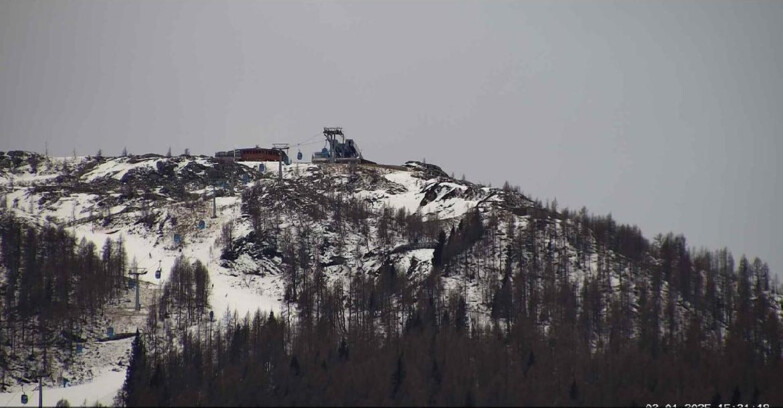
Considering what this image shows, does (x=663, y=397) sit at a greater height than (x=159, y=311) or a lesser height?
lesser

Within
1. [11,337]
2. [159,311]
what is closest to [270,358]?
[159,311]

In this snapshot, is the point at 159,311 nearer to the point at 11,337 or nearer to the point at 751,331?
the point at 11,337

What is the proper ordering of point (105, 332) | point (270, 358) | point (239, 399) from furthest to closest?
point (105, 332)
point (270, 358)
point (239, 399)

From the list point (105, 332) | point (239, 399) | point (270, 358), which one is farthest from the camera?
point (105, 332)

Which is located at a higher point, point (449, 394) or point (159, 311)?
point (159, 311)

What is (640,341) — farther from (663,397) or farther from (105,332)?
(105,332)

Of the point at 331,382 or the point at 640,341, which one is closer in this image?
the point at 331,382

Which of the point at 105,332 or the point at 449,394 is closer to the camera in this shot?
the point at 449,394

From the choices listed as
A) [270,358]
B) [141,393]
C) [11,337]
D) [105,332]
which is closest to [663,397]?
[270,358]
